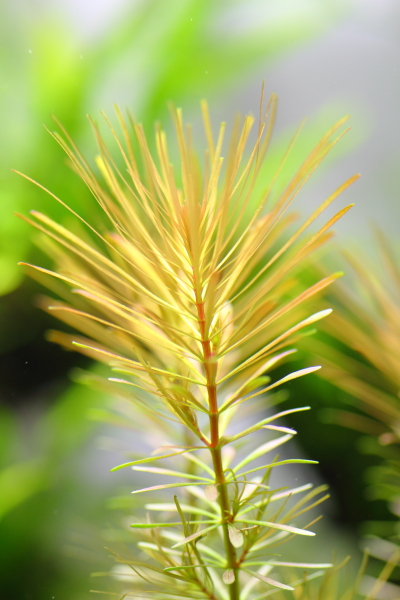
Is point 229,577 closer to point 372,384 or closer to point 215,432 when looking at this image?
point 215,432

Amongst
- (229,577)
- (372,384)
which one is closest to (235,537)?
(229,577)

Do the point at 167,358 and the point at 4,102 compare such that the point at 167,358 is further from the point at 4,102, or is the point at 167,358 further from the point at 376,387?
the point at 4,102

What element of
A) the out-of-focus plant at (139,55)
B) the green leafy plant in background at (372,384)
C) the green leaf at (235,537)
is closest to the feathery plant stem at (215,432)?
the green leaf at (235,537)

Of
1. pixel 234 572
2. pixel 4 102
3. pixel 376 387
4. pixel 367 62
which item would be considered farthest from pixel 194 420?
pixel 367 62

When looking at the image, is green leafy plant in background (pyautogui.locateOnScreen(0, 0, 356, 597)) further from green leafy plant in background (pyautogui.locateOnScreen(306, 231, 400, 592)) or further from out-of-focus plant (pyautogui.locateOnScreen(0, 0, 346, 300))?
green leafy plant in background (pyautogui.locateOnScreen(306, 231, 400, 592))

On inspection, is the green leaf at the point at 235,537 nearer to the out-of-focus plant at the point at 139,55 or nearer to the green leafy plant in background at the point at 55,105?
the green leafy plant in background at the point at 55,105

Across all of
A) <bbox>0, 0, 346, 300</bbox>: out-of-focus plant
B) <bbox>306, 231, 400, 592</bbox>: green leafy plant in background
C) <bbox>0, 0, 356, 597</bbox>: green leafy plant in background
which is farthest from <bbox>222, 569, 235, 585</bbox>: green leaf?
<bbox>0, 0, 346, 300</bbox>: out-of-focus plant

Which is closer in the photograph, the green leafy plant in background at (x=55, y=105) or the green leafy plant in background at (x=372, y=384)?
the green leafy plant in background at (x=372, y=384)

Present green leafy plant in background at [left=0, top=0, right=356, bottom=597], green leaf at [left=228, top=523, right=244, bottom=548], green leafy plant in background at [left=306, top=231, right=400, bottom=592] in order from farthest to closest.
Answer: green leafy plant in background at [left=0, top=0, right=356, bottom=597]
green leafy plant in background at [left=306, top=231, right=400, bottom=592]
green leaf at [left=228, top=523, right=244, bottom=548]
